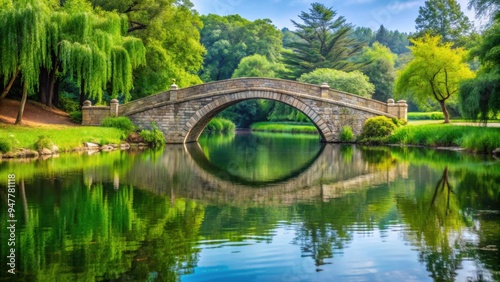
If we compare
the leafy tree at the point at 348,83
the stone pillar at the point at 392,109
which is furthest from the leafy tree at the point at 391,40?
the stone pillar at the point at 392,109

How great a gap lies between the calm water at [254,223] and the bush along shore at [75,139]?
1.81 metres

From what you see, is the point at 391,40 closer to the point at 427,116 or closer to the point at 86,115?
the point at 427,116

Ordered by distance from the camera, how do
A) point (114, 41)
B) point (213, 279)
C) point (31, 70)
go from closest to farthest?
point (213, 279), point (31, 70), point (114, 41)

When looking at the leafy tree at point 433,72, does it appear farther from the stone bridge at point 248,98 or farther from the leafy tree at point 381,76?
the leafy tree at point 381,76

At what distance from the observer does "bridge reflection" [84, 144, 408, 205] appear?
37.9ft

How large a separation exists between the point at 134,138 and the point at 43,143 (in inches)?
261

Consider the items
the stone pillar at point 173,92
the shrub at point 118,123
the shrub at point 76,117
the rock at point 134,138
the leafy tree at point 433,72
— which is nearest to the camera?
the shrub at point 118,123

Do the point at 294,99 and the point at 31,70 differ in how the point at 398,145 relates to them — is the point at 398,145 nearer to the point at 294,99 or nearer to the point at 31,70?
the point at 294,99

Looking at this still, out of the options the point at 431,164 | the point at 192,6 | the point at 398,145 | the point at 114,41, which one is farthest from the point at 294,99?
the point at 192,6

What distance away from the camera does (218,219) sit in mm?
8930

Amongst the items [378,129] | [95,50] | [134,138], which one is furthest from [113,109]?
[378,129]

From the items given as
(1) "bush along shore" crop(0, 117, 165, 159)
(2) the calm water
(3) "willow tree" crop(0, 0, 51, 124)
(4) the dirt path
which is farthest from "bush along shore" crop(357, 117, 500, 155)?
(3) "willow tree" crop(0, 0, 51, 124)

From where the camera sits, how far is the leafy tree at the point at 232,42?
55.5 metres

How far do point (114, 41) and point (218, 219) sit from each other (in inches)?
681
